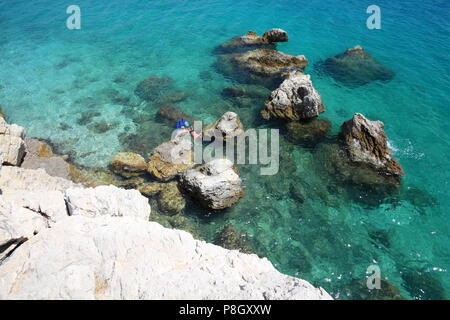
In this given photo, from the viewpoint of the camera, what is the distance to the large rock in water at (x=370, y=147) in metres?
15.7

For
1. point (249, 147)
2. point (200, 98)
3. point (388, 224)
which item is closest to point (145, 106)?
point (200, 98)

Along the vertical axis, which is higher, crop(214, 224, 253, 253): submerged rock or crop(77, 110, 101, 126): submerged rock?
crop(77, 110, 101, 126): submerged rock

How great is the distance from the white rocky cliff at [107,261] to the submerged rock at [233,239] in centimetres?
349

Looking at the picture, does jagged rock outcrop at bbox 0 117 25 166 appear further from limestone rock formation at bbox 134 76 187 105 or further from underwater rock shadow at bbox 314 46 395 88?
underwater rock shadow at bbox 314 46 395 88

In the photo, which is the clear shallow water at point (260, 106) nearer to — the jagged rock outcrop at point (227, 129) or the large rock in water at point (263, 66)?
the large rock in water at point (263, 66)

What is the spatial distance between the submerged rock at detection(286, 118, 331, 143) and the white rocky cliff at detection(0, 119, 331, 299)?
11.2m

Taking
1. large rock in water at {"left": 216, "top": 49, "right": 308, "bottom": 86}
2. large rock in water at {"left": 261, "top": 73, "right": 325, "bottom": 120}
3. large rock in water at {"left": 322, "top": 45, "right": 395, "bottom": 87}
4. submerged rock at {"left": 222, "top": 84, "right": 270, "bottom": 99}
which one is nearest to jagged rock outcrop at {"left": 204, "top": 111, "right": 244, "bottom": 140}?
large rock in water at {"left": 261, "top": 73, "right": 325, "bottom": 120}

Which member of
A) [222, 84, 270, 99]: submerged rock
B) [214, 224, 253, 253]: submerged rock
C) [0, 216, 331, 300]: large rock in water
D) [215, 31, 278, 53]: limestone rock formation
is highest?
[215, 31, 278, 53]: limestone rock formation

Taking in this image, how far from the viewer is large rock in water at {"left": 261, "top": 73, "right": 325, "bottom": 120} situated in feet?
61.6

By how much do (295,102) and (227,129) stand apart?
5.49 meters

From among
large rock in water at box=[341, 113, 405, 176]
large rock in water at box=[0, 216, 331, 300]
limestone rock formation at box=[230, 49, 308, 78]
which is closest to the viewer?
large rock in water at box=[0, 216, 331, 300]

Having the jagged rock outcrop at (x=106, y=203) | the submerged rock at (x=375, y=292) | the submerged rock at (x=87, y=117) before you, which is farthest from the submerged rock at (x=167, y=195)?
the submerged rock at (x=87, y=117)

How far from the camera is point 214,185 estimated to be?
13.6 m

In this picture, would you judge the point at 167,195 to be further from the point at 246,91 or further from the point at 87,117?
the point at 246,91
